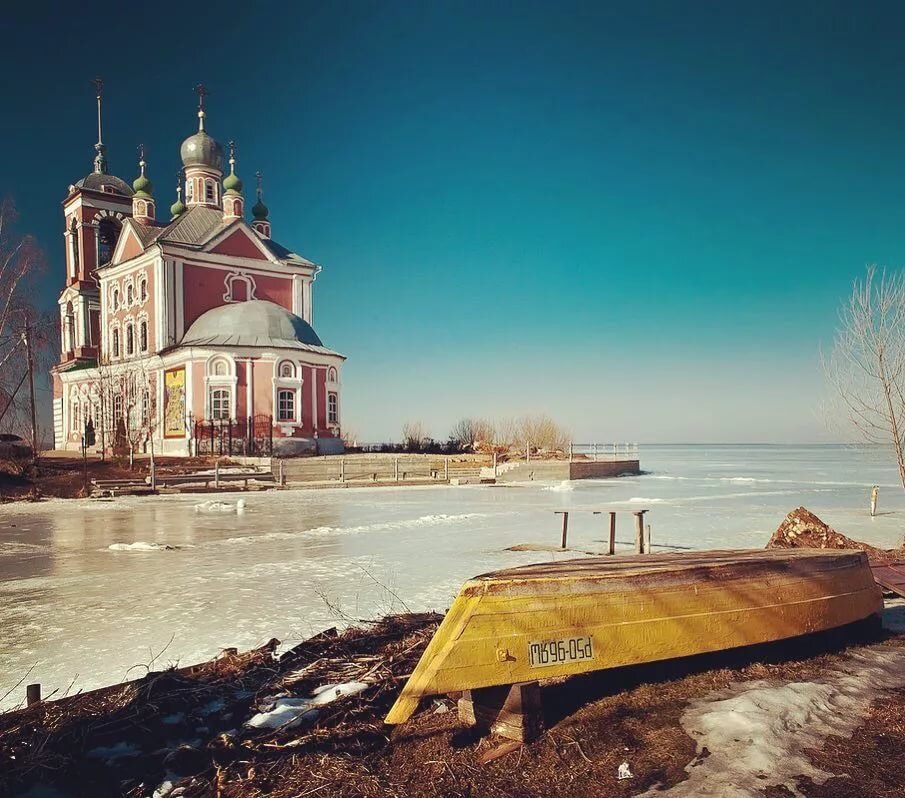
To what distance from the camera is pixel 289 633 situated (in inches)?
246

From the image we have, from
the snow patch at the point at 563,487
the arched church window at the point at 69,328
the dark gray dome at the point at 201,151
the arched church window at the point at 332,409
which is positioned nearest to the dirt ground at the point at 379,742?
the snow patch at the point at 563,487

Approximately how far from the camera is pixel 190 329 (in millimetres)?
39969

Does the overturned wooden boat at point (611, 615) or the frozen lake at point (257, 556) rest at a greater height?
the overturned wooden boat at point (611, 615)

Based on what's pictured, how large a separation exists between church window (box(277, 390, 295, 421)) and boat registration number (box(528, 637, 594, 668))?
34482mm

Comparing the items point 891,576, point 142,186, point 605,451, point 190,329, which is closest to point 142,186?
point 142,186

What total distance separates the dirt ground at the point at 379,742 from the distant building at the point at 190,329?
32.7 m

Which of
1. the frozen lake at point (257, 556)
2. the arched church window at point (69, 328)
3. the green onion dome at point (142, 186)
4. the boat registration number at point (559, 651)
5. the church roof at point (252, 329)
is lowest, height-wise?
the frozen lake at point (257, 556)

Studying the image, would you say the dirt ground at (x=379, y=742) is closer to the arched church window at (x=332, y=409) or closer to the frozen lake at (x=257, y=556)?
the frozen lake at (x=257, y=556)

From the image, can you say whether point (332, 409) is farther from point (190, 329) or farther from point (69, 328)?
point (69, 328)

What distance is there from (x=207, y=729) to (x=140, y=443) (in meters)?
37.3

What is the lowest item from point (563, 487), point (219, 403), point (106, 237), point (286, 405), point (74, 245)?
point (563, 487)

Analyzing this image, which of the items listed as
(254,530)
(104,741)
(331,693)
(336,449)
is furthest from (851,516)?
(336,449)

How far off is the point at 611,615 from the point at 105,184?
5759cm

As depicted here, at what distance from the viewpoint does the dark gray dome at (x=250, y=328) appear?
37.1 meters
